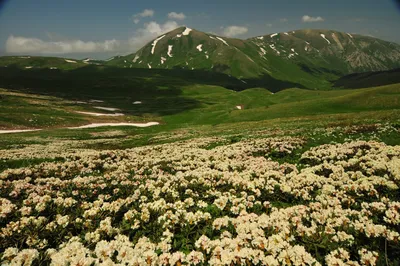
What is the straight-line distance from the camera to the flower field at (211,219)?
5.82 meters

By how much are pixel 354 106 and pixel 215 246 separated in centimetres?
8255

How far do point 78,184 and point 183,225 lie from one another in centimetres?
704

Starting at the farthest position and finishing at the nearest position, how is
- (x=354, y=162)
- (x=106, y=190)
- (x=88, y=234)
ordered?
(x=354, y=162) → (x=106, y=190) → (x=88, y=234)

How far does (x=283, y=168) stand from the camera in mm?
14273

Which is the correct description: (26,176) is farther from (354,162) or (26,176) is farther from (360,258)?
(354,162)

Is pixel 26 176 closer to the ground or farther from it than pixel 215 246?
closer to the ground

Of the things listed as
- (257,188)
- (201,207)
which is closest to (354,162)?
(257,188)

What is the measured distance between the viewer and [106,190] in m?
11.7

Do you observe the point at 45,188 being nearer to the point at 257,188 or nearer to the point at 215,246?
the point at 215,246

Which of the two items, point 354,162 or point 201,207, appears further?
point 354,162

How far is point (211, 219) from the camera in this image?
326 inches

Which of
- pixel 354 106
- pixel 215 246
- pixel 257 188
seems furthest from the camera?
pixel 354 106

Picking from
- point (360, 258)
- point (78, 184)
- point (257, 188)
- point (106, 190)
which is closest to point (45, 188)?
point (78, 184)

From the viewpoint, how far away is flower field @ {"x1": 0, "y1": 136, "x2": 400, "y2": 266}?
5824 millimetres
